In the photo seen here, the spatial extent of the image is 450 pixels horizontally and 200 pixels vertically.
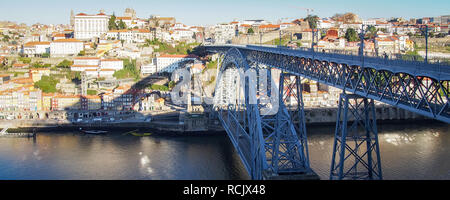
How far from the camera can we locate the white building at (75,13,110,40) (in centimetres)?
3067

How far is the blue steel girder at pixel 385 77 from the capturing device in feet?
13.9

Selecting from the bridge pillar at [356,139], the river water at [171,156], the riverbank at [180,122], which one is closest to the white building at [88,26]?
the riverbank at [180,122]

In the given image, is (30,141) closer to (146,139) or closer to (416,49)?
(146,139)

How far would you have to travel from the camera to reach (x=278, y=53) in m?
8.59

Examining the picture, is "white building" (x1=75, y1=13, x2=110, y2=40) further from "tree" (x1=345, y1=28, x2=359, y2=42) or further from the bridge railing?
the bridge railing

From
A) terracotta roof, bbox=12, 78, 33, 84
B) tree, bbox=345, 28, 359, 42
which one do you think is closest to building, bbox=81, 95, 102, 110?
terracotta roof, bbox=12, 78, 33, 84

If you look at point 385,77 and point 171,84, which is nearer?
point 385,77

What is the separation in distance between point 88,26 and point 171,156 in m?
21.2

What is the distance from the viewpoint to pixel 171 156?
1193 centimetres

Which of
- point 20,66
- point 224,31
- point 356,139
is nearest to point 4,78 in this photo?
point 20,66

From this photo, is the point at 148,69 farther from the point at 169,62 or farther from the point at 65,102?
the point at 65,102

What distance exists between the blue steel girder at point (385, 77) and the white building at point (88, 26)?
24.5 metres
